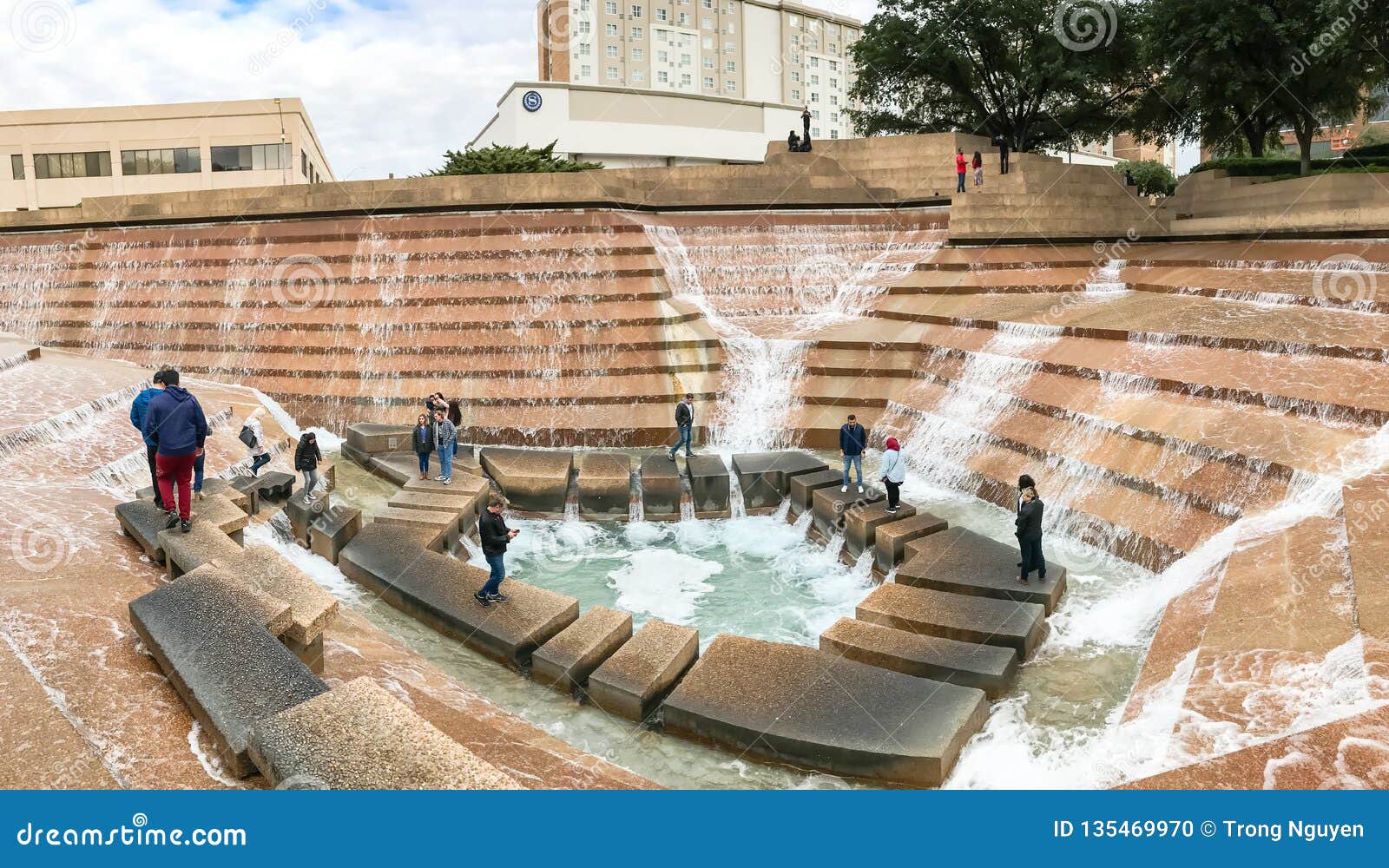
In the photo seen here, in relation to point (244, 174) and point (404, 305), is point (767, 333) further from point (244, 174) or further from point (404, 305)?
point (244, 174)

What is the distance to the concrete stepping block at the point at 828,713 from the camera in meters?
7.28

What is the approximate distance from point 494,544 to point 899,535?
5248mm

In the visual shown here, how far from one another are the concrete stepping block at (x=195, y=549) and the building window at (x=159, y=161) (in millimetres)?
48184

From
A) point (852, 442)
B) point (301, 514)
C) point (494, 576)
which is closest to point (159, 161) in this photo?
point (301, 514)

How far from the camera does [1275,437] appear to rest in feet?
37.0

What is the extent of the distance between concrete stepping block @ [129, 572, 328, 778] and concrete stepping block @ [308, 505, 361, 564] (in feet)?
14.1

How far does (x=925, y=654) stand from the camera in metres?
8.85

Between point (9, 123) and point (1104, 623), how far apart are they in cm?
5897

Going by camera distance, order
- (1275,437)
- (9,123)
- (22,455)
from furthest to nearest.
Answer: (9,123)
(22,455)
(1275,437)

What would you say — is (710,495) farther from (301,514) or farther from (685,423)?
(301,514)

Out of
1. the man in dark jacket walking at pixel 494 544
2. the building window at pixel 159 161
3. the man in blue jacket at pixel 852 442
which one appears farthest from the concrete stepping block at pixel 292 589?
the building window at pixel 159 161

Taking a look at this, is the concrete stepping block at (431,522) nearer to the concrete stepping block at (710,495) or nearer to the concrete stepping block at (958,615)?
the concrete stepping block at (710,495)

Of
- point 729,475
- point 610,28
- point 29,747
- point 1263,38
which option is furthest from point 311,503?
point 610,28

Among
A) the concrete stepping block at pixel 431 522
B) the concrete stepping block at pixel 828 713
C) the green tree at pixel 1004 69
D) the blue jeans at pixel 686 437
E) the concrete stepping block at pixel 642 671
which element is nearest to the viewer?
the concrete stepping block at pixel 828 713
